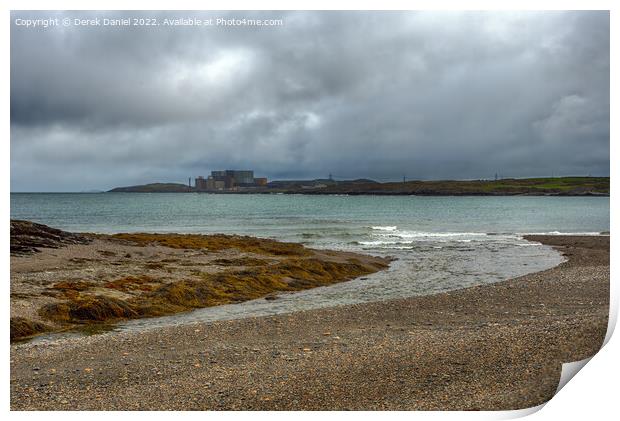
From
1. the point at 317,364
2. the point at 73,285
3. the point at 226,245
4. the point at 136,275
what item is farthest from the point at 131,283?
the point at 226,245

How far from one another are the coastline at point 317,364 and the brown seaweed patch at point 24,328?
1.08 meters

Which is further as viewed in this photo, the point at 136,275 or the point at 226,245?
the point at 226,245

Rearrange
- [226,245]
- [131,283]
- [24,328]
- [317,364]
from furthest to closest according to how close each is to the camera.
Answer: [226,245], [131,283], [24,328], [317,364]

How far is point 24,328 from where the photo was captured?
969 cm

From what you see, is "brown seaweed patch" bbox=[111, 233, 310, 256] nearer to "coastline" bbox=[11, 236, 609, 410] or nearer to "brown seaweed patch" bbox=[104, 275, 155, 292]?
"brown seaweed patch" bbox=[104, 275, 155, 292]

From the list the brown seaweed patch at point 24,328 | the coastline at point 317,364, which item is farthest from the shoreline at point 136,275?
the coastline at point 317,364

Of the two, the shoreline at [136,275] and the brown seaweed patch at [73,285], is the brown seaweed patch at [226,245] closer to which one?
the shoreline at [136,275]

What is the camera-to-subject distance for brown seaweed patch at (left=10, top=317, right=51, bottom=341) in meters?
9.46

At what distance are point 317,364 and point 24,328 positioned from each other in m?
6.08

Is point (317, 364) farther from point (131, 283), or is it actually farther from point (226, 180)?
point (226, 180)

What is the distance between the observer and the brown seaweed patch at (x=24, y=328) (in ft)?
31.0

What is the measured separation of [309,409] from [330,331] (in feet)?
10.9
